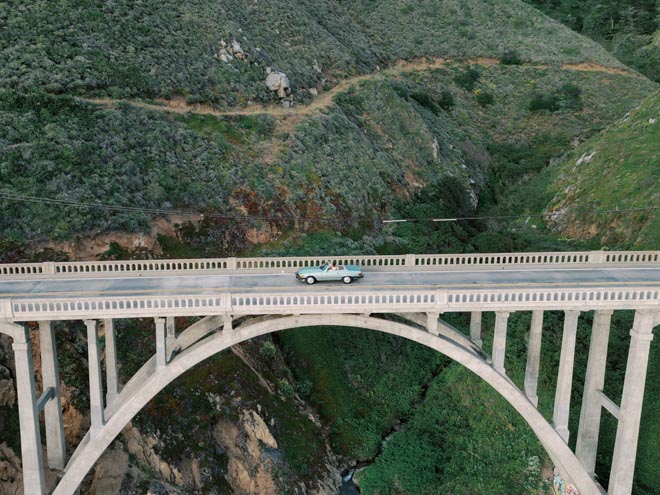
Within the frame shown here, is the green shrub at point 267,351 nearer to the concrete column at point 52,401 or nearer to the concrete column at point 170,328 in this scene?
the concrete column at point 170,328

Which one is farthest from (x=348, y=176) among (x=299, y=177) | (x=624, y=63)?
(x=624, y=63)

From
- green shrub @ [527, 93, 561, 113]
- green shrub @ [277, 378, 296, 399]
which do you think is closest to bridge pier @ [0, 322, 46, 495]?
green shrub @ [277, 378, 296, 399]

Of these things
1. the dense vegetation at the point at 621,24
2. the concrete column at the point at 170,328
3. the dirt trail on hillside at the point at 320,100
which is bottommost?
the concrete column at the point at 170,328

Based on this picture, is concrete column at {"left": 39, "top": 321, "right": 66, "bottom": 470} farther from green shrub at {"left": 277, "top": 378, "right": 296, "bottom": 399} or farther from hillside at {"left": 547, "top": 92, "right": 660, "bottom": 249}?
hillside at {"left": 547, "top": 92, "right": 660, "bottom": 249}

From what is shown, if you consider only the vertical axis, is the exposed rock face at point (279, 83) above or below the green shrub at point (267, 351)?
above

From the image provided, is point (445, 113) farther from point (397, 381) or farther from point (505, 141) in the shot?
point (397, 381)

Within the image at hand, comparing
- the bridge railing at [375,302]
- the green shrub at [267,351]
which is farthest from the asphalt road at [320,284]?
the green shrub at [267,351]
